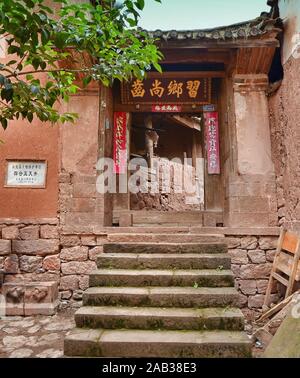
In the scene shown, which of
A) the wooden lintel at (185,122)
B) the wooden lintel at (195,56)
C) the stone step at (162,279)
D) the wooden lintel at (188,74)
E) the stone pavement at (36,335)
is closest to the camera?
the stone pavement at (36,335)

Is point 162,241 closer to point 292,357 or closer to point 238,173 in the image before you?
point 238,173

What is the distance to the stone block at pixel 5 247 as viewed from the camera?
4.59m

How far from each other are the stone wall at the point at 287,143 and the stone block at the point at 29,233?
4221 mm

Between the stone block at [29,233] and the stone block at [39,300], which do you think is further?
the stone block at [29,233]

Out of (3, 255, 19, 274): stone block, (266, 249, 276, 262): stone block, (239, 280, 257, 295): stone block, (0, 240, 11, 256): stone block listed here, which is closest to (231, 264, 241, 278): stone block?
(239, 280, 257, 295): stone block

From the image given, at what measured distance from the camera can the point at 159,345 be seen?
105 inches

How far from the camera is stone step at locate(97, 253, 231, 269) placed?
381cm

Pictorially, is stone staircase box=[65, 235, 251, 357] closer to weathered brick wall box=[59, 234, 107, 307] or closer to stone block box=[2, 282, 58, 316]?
weathered brick wall box=[59, 234, 107, 307]

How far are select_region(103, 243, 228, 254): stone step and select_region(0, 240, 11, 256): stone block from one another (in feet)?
5.86

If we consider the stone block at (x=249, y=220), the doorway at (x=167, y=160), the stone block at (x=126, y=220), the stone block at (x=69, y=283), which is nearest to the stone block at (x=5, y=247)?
the stone block at (x=69, y=283)

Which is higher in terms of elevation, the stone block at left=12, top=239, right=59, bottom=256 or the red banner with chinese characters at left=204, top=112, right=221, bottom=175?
the red banner with chinese characters at left=204, top=112, right=221, bottom=175

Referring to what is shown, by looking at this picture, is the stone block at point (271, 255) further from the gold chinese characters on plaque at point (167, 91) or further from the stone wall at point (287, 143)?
the gold chinese characters on plaque at point (167, 91)
